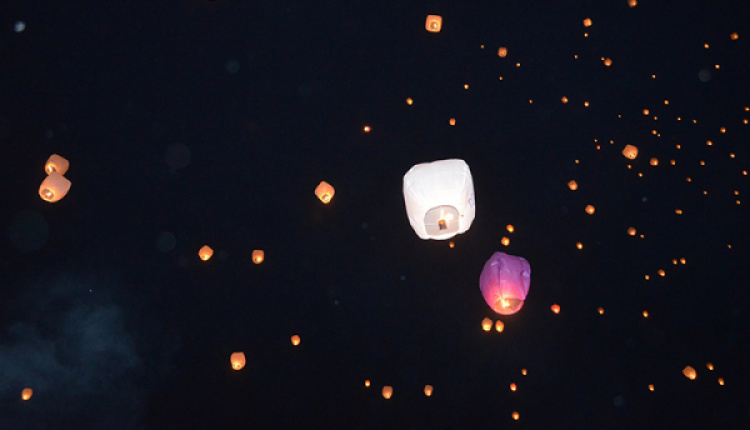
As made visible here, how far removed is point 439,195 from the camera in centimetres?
203

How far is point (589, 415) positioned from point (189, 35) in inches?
142

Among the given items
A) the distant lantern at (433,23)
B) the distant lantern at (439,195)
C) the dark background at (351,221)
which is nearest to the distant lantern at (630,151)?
the dark background at (351,221)

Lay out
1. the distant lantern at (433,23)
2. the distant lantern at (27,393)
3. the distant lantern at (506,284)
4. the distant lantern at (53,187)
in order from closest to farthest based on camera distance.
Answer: the distant lantern at (506,284), the distant lantern at (53,187), the distant lantern at (27,393), the distant lantern at (433,23)

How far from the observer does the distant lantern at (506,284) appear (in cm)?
235

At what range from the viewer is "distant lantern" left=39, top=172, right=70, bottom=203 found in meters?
2.79

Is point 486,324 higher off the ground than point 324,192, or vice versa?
point 324,192

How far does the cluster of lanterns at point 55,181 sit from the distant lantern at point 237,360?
1.40 meters

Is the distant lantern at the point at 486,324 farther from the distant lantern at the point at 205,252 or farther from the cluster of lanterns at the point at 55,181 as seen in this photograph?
the cluster of lanterns at the point at 55,181

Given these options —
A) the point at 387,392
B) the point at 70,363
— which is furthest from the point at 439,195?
the point at 70,363

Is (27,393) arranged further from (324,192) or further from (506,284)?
(506,284)

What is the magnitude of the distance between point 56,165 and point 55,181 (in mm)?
237

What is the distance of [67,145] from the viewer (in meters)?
3.09

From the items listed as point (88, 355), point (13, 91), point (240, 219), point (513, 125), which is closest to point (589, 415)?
point (513, 125)

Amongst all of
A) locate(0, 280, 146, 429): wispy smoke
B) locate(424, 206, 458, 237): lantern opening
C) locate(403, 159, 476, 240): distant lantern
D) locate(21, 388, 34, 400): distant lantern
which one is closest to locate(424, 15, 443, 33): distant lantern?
locate(403, 159, 476, 240): distant lantern
